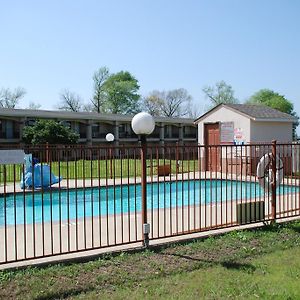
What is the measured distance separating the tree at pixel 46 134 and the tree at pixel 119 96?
36.8 meters

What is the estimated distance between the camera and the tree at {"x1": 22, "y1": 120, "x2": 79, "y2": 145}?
95.0 feet

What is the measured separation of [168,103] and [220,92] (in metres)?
9.92

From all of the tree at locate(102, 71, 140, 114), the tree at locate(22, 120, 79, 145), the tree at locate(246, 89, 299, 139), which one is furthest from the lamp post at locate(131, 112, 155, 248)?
the tree at locate(102, 71, 140, 114)

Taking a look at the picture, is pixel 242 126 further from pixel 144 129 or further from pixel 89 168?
pixel 144 129

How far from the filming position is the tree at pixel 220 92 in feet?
219

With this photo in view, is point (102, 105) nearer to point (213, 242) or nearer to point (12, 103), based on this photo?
point (12, 103)

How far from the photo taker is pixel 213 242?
626cm

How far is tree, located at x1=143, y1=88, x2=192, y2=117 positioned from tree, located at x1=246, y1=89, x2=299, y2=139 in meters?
11.8

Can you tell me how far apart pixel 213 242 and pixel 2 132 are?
96.1ft

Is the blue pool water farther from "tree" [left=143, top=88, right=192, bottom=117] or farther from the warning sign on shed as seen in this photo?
"tree" [left=143, top=88, right=192, bottom=117]

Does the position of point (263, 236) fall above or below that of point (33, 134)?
below

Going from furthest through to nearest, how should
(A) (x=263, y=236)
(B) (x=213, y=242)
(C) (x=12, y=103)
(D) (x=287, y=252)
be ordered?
(C) (x=12, y=103)
(A) (x=263, y=236)
(B) (x=213, y=242)
(D) (x=287, y=252)

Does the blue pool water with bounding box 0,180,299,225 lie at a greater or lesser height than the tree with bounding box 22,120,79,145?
lesser

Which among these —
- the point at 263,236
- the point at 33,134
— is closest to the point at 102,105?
the point at 33,134
